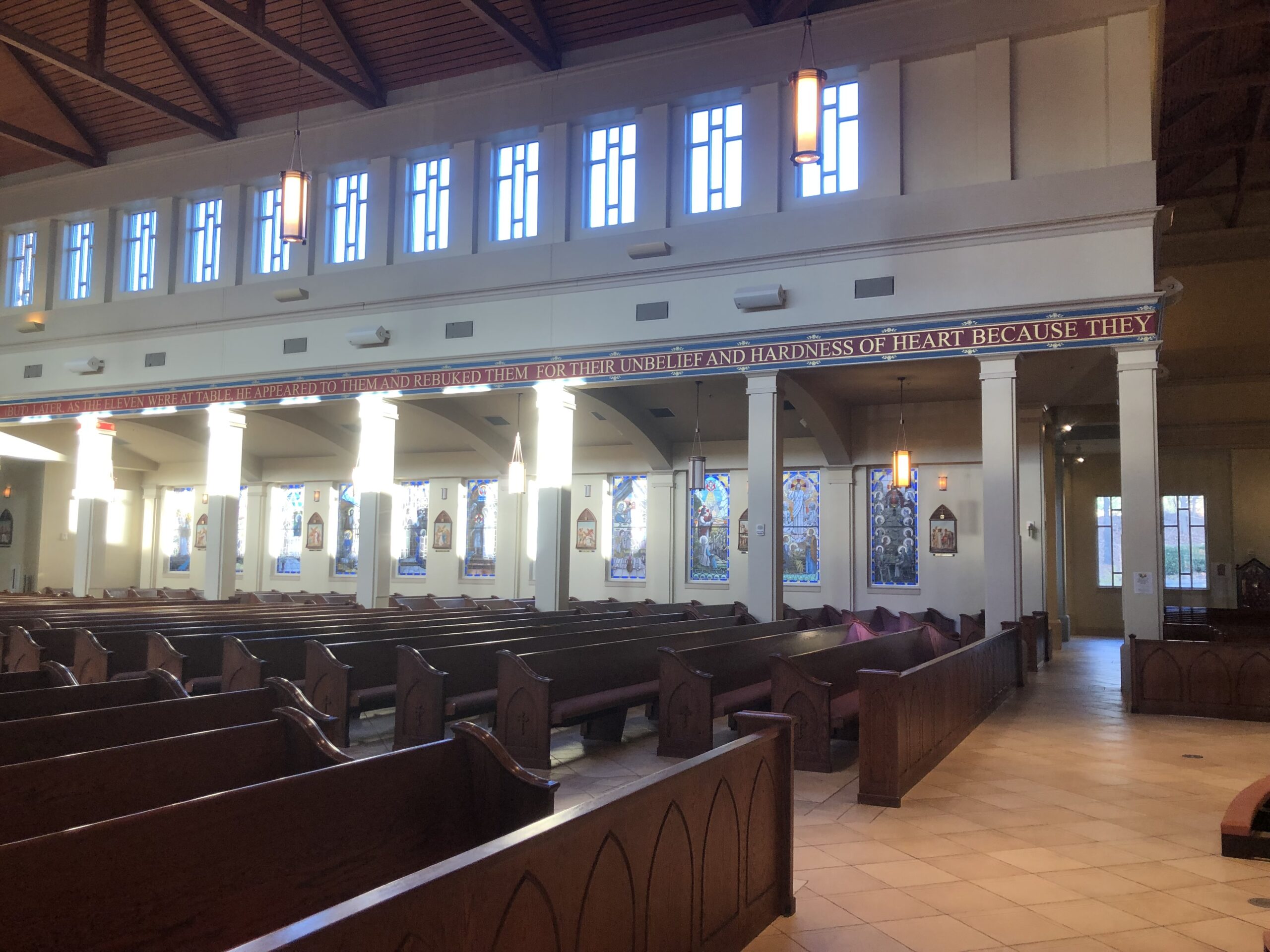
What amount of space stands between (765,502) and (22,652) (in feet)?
24.9

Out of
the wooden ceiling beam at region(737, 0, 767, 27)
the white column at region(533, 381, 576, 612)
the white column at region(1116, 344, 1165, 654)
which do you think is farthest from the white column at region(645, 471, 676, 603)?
the white column at region(1116, 344, 1165, 654)

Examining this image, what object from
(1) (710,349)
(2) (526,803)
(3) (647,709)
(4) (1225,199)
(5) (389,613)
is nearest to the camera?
(2) (526,803)

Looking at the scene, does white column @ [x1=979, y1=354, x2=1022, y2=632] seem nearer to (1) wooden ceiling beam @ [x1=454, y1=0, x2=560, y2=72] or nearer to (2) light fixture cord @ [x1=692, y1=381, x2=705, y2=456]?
(2) light fixture cord @ [x1=692, y1=381, x2=705, y2=456]

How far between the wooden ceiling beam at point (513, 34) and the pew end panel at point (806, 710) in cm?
902

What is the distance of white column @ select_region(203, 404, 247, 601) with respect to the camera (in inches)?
610

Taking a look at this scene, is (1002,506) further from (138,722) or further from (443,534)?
(443,534)

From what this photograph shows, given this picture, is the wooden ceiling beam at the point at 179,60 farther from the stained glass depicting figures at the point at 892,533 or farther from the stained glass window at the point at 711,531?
the stained glass depicting figures at the point at 892,533

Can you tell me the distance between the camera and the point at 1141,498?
9.62 meters

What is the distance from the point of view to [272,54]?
14.2 m

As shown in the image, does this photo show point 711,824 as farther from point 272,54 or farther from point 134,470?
point 134,470

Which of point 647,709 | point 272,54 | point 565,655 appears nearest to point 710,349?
point 647,709

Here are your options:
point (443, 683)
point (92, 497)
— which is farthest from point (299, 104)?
point (443, 683)

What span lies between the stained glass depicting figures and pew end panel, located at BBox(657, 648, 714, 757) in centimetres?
844

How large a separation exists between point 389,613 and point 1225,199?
1571 centimetres
